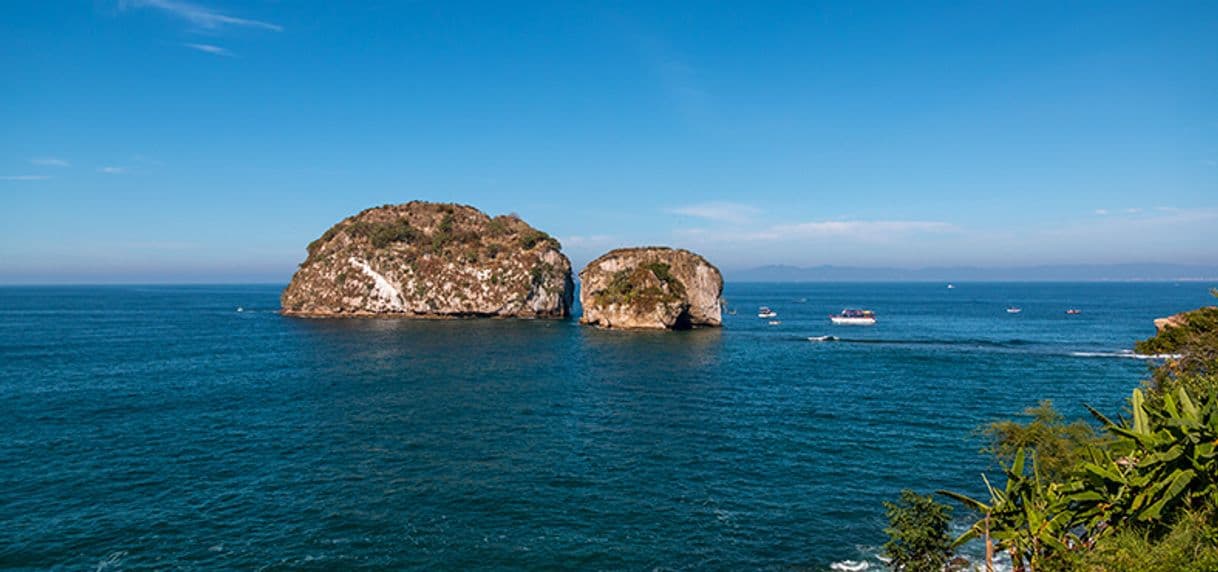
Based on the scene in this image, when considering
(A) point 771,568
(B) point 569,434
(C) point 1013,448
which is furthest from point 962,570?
(B) point 569,434

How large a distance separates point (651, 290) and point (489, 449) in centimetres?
8438

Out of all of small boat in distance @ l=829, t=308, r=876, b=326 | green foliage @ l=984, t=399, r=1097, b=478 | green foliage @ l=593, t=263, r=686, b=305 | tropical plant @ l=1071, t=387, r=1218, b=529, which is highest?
green foliage @ l=593, t=263, r=686, b=305

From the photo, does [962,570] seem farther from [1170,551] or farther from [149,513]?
[149,513]

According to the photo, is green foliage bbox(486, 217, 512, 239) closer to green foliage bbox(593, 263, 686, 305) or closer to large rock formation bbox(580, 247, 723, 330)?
large rock formation bbox(580, 247, 723, 330)

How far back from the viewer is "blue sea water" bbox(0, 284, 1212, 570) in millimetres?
30422

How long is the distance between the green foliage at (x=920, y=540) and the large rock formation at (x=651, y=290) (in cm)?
9884

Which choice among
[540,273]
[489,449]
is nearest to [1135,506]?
[489,449]

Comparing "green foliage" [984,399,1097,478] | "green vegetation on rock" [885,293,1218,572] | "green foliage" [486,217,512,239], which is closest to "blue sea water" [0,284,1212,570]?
"green foliage" [984,399,1097,478]

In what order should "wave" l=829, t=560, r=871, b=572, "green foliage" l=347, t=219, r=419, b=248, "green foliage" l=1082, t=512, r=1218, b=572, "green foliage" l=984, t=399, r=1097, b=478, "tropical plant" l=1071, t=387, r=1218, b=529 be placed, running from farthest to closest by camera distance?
"green foliage" l=347, t=219, r=419, b=248 < "green foliage" l=984, t=399, r=1097, b=478 < "wave" l=829, t=560, r=871, b=572 < "tropical plant" l=1071, t=387, r=1218, b=529 < "green foliage" l=1082, t=512, r=1218, b=572

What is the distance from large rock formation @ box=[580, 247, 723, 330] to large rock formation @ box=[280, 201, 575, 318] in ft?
67.8

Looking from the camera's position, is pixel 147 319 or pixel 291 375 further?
pixel 147 319

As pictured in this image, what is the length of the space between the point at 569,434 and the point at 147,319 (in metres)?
144

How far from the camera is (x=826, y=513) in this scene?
34.2m

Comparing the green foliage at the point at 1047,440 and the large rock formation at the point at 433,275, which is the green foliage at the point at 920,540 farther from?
the large rock formation at the point at 433,275
